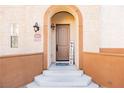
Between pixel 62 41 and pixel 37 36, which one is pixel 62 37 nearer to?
pixel 62 41

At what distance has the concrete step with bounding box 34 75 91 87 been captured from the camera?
7609mm

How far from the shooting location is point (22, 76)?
7863mm

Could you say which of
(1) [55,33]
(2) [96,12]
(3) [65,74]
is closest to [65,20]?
(1) [55,33]

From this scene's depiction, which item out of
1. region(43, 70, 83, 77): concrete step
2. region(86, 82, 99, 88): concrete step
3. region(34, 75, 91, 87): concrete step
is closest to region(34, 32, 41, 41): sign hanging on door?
region(43, 70, 83, 77): concrete step

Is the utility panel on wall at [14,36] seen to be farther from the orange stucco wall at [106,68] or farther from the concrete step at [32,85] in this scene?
the orange stucco wall at [106,68]

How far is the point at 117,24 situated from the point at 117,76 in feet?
13.7

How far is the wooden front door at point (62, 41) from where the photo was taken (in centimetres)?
1209

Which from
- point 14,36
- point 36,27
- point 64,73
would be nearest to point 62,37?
point 36,27

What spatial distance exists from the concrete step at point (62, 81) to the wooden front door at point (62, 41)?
4.02 meters

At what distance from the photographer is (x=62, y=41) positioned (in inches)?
481

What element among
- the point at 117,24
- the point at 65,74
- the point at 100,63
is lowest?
the point at 65,74
